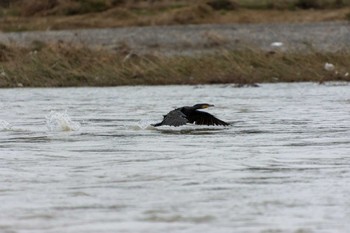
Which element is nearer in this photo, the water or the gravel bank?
the water

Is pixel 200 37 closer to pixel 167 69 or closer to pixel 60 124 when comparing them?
pixel 167 69

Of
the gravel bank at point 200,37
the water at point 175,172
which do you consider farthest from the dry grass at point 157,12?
the water at point 175,172

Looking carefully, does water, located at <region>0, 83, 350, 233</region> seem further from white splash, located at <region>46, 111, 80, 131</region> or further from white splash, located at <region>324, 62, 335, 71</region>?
white splash, located at <region>324, 62, 335, 71</region>

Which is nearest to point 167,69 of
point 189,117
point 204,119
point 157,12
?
point 204,119

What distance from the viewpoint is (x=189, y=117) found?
15922 millimetres

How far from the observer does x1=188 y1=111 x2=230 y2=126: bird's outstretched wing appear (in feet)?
52.3

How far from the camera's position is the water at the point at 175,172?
9.20 meters

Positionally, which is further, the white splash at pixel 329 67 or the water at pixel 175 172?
the white splash at pixel 329 67

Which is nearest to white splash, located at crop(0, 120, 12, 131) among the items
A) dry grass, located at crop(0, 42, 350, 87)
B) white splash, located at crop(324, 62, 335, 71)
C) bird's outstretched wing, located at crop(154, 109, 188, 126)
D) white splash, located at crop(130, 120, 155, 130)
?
white splash, located at crop(130, 120, 155, 130)

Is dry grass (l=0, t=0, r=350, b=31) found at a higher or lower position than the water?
higher

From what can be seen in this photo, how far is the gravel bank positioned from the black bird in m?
16.0

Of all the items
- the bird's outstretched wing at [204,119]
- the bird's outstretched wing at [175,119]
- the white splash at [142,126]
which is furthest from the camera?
the white splash at [142,126]

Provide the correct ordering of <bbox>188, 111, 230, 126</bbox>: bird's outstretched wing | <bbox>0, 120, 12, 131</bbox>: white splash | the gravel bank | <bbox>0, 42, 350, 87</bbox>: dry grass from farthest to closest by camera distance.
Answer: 1. the gravel bank
2. <bbox>0, 42, 350, 87</bbox>: dry grass
3. <bbox>0, 120, 12, 131</bbox>: white splash
4. <bbox>188, 111, 230, 126</bbox>: bird's outstretched wing

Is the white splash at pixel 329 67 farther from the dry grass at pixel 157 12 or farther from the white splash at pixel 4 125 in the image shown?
the dry grass at pixel 157 12
